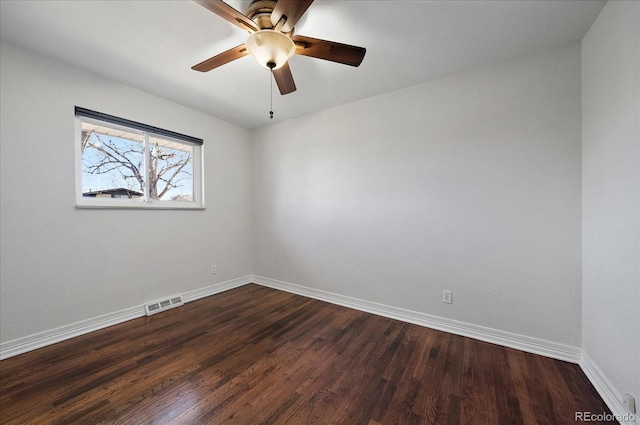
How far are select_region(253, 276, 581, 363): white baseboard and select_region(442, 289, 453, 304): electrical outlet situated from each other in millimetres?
177

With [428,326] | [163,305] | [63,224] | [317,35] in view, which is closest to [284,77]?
[317,35]

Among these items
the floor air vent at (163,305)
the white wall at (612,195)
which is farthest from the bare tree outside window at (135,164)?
the white wall at (612,195)

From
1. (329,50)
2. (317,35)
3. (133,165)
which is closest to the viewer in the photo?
(329,50)

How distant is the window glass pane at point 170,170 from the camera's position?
2846 mm

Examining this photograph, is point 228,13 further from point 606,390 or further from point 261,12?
point 606,390

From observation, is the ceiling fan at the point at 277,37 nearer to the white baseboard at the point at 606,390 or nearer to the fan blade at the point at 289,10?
the fan blade at the point at 289,10

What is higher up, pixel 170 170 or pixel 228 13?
pixel 228 13

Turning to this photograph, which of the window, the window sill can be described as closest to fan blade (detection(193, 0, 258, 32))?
the window

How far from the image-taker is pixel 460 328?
225cm

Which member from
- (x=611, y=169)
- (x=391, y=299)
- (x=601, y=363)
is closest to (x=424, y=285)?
(x=391, y=299)

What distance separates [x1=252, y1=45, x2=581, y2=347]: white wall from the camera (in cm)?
189

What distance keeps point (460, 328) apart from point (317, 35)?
2.80 meters

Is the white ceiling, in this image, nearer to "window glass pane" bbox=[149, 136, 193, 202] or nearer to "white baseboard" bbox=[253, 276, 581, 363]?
"window glass pane" bbox=[149, 136, 193, 202]

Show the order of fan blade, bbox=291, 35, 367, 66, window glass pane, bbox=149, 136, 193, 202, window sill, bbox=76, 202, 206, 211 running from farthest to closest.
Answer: window glass pane, bbox=149, 136, 193, 202
window sill, bbox=76, 202, 206, 211
fan blade, bbox=291, 35, 367, 66
